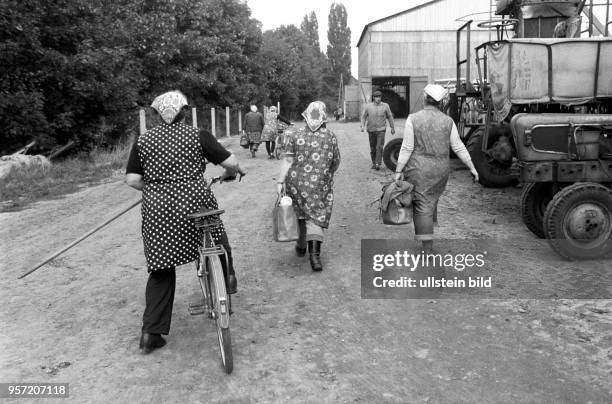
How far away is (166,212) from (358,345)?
62.5 inches

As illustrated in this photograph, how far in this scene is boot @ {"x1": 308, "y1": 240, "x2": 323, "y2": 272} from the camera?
19.4ft

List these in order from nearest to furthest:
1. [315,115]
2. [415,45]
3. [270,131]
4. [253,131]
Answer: [315,115] → [270,131] → [253,131] → [415,45]

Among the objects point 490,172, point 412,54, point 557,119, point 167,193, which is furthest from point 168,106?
point 412,54

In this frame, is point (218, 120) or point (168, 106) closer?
point (168, 106)

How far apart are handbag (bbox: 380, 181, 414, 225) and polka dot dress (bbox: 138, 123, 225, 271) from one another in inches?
86.0

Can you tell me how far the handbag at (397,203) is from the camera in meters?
5.65

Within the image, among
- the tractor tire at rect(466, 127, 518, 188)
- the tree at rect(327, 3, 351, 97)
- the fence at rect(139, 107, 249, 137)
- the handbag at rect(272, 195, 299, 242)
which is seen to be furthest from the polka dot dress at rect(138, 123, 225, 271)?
the tree at rect(327, 3, 351, 97)

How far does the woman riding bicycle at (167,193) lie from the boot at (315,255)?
194 centimetres

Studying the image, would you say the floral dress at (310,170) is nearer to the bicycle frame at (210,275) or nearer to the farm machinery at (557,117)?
the bicycle frame at (210,275)

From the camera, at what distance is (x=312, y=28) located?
88.6m

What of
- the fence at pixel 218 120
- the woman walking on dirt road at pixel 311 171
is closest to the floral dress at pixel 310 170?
the woman walking on dirt road at pixel 311 171

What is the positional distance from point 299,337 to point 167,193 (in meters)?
1.38

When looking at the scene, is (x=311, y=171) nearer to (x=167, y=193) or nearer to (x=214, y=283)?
(x=167, y=193)

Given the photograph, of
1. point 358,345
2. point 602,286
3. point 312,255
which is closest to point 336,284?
point 312,255
